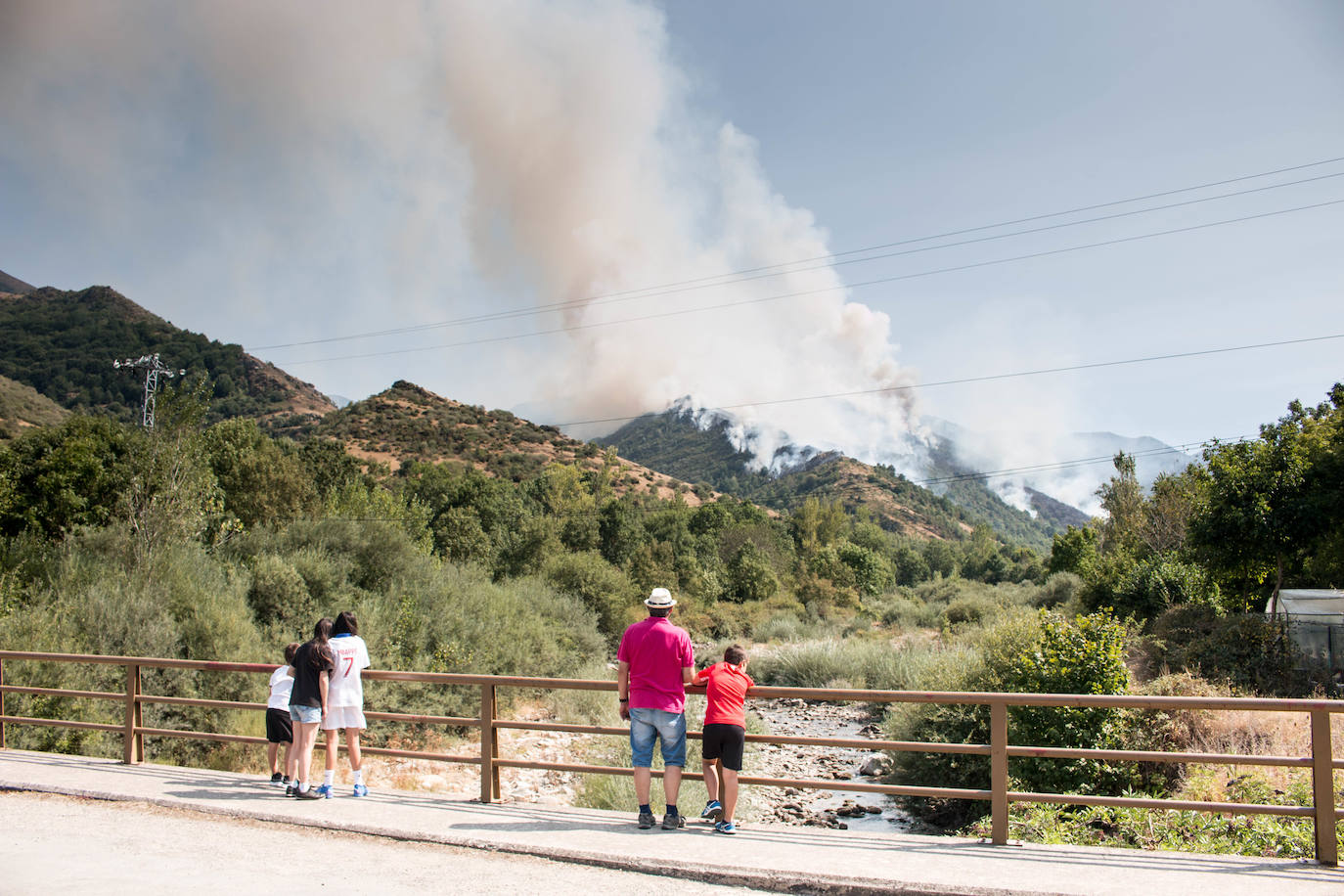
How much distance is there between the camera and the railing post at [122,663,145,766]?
30.9ft

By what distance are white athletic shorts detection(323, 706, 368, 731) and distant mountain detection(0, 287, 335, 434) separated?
9990 cm

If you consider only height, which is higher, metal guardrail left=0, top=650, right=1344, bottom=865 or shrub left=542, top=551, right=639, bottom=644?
metal guardrail left=0, top=650, right=1344, bottom=865

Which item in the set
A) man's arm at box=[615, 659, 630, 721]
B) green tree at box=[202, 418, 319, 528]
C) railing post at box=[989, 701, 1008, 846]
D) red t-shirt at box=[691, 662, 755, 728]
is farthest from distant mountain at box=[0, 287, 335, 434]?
railing post at box=[989, 701, 1008, 846]

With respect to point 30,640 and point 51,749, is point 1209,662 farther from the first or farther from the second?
point 30,640

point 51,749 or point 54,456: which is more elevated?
point 54,456

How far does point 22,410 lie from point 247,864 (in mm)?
74539

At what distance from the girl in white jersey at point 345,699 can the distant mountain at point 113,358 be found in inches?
3928

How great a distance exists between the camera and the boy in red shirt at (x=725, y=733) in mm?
6617

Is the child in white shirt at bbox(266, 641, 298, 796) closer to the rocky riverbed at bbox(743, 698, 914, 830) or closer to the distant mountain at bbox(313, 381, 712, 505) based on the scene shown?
the rocky riverbed at bbox(743, 698, 914, 830)

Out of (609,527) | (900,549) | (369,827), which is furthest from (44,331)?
(369,827)

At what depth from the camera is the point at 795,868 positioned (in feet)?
18.6

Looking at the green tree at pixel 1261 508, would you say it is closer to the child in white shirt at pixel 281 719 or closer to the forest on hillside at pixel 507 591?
the forest on hillside at pixel 507 591

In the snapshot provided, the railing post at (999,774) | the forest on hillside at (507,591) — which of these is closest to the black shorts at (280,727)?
the railing post at (999,774)

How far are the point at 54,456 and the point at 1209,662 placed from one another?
35.2m
